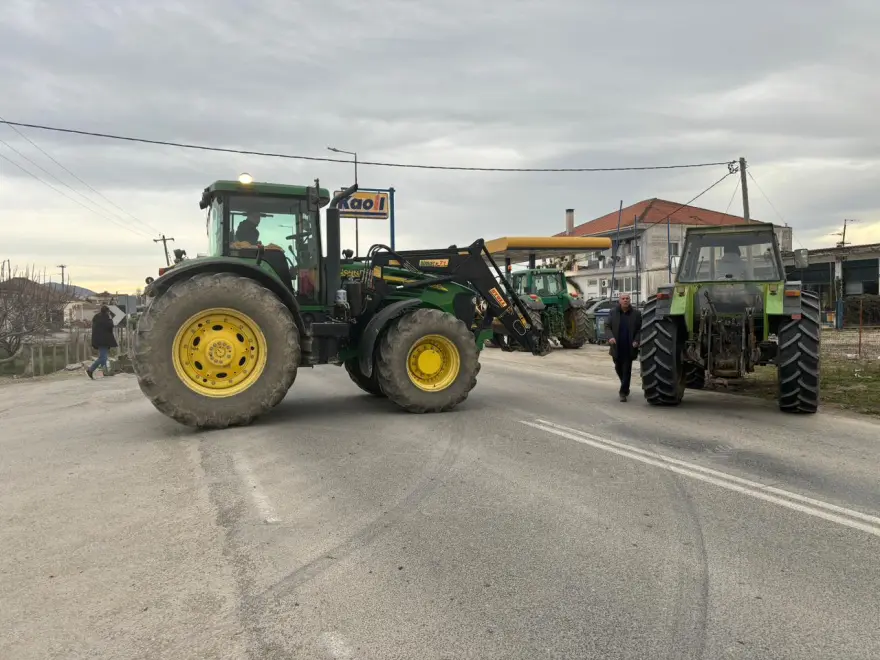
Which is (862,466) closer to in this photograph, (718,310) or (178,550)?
(718,310)

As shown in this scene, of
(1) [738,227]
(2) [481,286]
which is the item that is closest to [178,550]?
(2) [481,286]

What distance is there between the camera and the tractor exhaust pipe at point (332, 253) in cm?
846

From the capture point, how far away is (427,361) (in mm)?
8703

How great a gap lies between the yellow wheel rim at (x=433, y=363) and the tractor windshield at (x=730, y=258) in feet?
12.1

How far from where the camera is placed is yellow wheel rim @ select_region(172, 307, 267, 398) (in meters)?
7.35

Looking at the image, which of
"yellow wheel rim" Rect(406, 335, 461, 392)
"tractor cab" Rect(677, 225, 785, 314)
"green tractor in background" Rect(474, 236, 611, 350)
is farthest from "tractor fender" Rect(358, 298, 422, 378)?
"green tractor in background" Rect(474, 236, 611, 350)

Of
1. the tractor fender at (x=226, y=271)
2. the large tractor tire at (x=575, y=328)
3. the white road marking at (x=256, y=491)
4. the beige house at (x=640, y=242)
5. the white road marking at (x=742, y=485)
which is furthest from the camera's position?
the beige house at (x=640, y=242)

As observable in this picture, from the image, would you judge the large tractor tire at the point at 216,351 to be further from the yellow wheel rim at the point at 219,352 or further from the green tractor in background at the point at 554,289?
the green tractor in background at the point at 554,289

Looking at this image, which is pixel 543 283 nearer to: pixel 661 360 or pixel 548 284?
pixel 548 284

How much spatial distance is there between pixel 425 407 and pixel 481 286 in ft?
7.58

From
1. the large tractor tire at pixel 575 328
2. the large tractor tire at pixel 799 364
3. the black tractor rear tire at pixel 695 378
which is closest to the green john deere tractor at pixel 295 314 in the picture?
the black tractor rear tire at pixel 695 378

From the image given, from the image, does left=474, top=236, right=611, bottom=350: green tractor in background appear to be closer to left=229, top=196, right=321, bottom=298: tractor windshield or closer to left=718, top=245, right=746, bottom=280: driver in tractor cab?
left=718, top=245, right=746, bottom=280: driver in tractor cab

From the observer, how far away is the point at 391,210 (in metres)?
34.0

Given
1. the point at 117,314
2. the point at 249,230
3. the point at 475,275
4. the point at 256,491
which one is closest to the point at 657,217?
the point at 117,314
